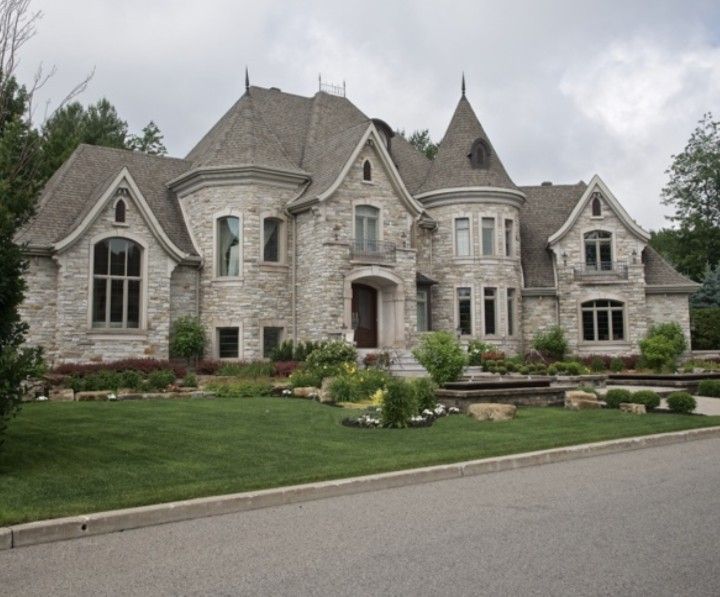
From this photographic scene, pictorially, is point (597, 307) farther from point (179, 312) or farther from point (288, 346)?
point (179, 312)

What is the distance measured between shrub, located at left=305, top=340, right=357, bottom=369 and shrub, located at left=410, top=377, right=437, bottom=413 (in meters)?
8.29

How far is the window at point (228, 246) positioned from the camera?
27922 millimetres

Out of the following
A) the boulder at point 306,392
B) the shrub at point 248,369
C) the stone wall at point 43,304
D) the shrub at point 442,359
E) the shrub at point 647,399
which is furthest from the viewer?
the stone wall at point 43,304

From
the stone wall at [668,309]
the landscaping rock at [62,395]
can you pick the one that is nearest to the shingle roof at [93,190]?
the landscaping rock at [62,395]

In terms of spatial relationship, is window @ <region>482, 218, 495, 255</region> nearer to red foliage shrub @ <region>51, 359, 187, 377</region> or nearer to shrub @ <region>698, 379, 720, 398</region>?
shrub @ <region>698, 379, 720, 398</region>

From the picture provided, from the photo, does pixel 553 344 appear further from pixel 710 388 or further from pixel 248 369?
pixel 248 369

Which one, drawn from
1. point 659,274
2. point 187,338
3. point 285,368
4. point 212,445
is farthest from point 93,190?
point 659,274

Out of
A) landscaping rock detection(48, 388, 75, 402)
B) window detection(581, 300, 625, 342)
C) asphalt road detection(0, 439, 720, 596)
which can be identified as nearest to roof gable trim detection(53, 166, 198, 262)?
landscaping rock detection(48, 388, 75, 402)

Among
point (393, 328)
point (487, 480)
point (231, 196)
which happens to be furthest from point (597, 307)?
point (487, 480)

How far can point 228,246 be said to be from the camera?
2808 cm

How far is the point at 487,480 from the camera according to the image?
9.53 meters

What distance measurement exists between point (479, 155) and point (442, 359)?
15887 mm

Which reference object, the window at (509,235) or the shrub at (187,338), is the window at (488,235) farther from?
the shrub at (187,338)

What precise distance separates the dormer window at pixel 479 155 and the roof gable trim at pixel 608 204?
4.64 m
